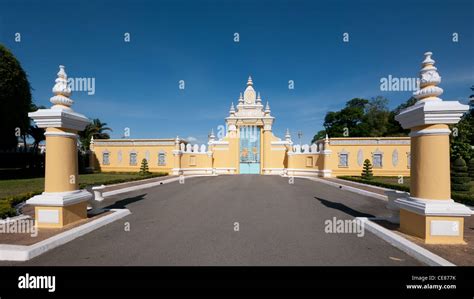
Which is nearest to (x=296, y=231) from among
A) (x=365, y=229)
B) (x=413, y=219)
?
(x=365, y=229)

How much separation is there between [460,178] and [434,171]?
34.6 feet

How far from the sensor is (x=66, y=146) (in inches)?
233

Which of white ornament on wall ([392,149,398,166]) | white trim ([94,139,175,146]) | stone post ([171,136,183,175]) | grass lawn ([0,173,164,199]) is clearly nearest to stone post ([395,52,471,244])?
grass lawn ([0,173,164,199])

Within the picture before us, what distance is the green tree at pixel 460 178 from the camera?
12328 mm

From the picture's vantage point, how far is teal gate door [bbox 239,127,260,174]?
2735 centimetres

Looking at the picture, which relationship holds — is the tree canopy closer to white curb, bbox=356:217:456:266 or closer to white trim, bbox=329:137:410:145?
white trim, bbox=329:137:410:145

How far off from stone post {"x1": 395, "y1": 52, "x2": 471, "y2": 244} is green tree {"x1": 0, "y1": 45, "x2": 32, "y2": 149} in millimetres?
23336

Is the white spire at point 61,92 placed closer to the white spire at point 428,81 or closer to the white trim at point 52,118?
the white trim at point 52,118

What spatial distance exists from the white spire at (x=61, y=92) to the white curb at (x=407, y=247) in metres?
8.05

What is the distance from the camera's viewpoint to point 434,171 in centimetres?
486

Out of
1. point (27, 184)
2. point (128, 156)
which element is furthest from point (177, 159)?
point (27, 184)
